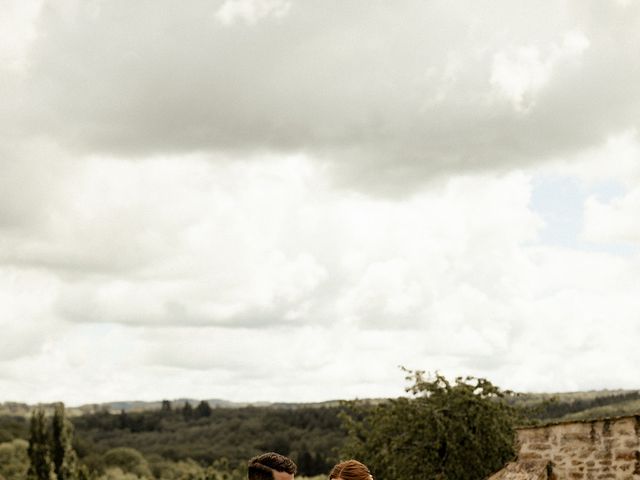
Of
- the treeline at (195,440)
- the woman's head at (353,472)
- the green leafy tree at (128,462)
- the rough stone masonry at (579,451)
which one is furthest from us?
the treeline at (195,440)

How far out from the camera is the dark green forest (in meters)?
29.2

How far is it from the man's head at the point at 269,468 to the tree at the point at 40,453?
203 feet

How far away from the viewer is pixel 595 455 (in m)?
15.6

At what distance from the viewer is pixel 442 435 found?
2894 centimetres

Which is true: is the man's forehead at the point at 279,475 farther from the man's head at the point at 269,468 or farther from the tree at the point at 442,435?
the tree at the point at 442,435

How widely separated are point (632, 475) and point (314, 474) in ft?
357

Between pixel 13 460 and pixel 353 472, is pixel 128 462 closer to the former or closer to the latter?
pixel 13 460

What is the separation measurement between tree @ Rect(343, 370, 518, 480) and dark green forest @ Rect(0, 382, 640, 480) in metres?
0.04

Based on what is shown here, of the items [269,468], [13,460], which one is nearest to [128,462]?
[13,460]

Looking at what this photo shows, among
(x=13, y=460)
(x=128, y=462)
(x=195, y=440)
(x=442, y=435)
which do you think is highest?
(x=442, y=435)

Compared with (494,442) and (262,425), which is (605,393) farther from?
(494,442)

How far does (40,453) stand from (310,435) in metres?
98.0

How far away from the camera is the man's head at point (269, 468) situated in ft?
21.5

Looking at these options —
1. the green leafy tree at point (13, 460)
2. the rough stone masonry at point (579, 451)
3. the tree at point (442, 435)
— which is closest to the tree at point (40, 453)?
the green leafy tree at point (13, 460)
